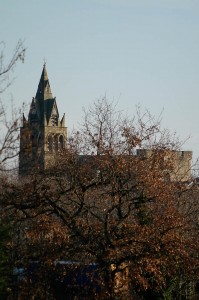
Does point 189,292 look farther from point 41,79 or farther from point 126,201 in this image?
point 41,79

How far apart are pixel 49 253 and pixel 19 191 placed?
63.8 inches

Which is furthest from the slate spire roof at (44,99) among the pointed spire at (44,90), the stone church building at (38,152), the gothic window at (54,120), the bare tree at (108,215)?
the bare tree at (108,215)

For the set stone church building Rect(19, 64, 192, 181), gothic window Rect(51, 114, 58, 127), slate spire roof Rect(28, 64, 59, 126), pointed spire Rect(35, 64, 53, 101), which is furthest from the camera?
gothic window Rect(51, 114, 58, 127)

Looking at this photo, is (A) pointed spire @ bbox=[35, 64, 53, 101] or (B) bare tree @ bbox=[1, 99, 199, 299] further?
(A) pointed spire @ bbox=[35, 64, 53, 101]

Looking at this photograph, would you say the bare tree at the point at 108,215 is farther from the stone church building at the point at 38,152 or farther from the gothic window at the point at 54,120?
the gothic window at the point at 54,120

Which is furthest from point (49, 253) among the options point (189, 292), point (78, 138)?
point (189, 292)

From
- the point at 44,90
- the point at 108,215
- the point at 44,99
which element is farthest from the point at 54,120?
the point at 108,215

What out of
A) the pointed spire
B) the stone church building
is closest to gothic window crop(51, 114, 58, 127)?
the pointed spire

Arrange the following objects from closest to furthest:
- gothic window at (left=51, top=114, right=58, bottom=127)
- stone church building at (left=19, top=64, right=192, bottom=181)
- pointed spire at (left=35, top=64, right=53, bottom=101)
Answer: stone church building at (left=19, top=64, right=192, bottom=181) → pointed spire at (left=35, top=64, right=53, bottom=101) → gothic window at (left=51, top=114, right=58, bottom=127)

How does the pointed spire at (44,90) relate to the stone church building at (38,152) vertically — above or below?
above

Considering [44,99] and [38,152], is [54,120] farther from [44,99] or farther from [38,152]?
[38,152]

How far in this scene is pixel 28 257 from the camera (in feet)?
50.9

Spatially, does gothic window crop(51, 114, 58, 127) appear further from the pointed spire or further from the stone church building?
the stone church building

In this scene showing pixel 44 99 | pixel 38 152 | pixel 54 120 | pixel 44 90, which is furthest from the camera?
pixel 54 120
